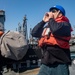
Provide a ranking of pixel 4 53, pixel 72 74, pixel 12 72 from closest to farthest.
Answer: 1. pixel 4 53
2. pixel 12 72
3. pixel 72 74

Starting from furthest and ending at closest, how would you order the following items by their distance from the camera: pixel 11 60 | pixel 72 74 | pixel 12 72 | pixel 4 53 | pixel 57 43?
1. pixel 72 74
2. pixel 12 72
3. pixel 11 60
4. pixel 4 53
5. pixel 57 43

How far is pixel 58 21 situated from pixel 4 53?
1.30 meters

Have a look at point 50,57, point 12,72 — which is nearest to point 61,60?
point 50,57

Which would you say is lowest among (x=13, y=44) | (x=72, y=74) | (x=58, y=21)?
(x=72, y=74)

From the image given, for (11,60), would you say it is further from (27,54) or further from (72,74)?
(72,74)

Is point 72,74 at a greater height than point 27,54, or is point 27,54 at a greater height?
point 27,54

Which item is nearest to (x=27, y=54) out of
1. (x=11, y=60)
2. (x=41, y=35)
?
(x=11, y=60)

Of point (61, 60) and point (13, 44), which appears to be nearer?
point (61, 60)

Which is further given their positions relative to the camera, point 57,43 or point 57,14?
point 57,14

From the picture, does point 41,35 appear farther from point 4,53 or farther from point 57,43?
point 4,53

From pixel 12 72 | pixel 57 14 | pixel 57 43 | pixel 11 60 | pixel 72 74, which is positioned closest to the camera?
pixel 57 43

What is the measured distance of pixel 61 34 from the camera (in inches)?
145

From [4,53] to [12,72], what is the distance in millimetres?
1005

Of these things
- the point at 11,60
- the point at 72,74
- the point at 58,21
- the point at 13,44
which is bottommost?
the point at 72,74
